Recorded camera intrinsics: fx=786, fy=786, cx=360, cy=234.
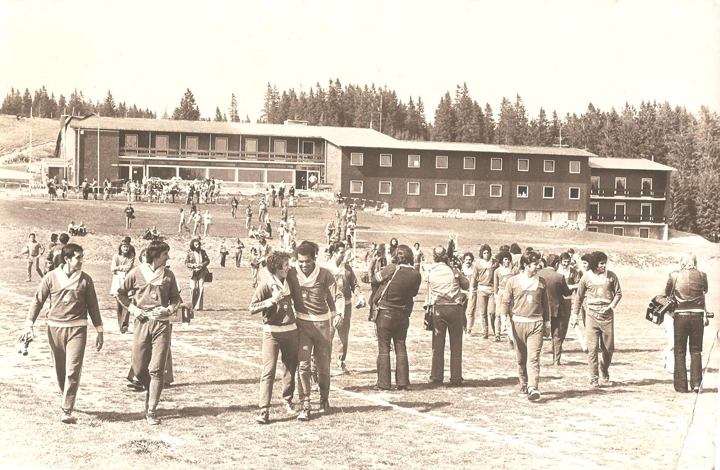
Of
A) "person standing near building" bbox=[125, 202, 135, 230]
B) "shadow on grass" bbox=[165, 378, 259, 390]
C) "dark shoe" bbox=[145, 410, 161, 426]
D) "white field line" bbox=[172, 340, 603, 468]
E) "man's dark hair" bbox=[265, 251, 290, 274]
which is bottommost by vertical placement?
"shadow on grass" bbox=[165, 378, 259, 390]

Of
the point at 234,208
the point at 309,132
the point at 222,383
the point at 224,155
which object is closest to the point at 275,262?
the point at 222,383

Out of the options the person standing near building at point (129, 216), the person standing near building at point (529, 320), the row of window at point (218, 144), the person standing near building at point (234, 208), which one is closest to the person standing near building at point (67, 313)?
the person standing near building at point (529, 320)

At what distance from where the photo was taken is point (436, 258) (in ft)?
41.8

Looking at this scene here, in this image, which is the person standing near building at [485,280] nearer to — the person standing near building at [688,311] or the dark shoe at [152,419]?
the person standing near building at [688,311]

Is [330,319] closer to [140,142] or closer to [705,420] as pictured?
[705,420]

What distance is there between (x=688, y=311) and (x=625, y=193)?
134 ft

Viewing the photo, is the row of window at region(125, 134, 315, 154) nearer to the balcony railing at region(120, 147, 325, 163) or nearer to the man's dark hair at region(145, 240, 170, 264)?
the balcony railing at region(120, 147, 325, 163)

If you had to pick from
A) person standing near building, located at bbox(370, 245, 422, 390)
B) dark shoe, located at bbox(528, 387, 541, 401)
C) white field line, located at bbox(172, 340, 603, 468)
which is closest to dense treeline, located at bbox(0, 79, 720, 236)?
dark shoe, located at bbox(528, 387, 541, 401)

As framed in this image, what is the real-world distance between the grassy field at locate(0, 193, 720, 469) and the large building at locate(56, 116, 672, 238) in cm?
3678

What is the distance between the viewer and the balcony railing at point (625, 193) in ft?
160

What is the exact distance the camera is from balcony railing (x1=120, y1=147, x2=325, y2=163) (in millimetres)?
57938

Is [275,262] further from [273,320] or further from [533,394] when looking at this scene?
[533,394]

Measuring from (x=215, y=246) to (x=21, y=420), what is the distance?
2766 centimetres

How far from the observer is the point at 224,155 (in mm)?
59375
